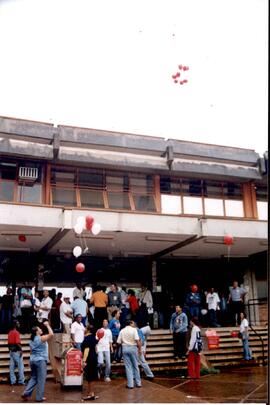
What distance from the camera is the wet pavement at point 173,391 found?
877 centimetres

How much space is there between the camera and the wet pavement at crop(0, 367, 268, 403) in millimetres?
8766

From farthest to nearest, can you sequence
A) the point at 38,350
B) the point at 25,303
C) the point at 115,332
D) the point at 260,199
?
the point at 260,199 < the point at 25,303 < the point at 115,332 < the point at 38,350

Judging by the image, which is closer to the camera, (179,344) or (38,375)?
(38,375)

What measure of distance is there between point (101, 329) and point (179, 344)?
9.74 ft

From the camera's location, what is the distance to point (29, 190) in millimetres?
16109

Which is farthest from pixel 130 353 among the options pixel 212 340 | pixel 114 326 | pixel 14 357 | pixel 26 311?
pixel 26 311

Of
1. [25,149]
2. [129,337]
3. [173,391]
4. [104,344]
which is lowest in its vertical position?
[173,391]

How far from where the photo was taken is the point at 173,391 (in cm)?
956

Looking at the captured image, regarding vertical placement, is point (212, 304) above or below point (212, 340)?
above

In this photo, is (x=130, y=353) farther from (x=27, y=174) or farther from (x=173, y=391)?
(x=27, y=174)

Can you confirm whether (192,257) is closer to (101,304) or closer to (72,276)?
(72,276)

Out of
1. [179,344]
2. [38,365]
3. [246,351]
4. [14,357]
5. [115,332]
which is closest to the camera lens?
[38,365]

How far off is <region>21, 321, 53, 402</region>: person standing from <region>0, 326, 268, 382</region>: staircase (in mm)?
2738

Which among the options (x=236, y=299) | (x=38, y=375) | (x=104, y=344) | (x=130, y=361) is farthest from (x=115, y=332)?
(x=236, y=299)
